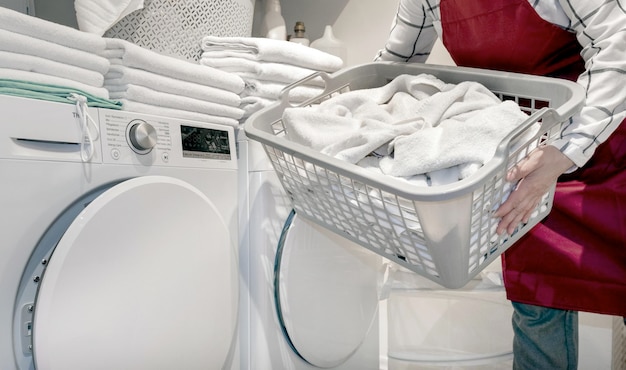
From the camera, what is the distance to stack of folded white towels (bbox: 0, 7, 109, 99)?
80 centimetres

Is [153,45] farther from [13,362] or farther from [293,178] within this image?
[13,362]

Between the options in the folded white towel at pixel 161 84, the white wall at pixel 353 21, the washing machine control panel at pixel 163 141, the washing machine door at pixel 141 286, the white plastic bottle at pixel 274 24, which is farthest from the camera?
the white wall at pixel 353 21

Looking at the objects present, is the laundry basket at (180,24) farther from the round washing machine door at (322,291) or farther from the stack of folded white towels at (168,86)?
the round washing machine door at (322,291)

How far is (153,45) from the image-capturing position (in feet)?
3.97

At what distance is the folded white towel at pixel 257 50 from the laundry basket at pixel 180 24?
0.04 metres

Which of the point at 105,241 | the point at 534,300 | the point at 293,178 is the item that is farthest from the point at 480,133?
the point at 105,241

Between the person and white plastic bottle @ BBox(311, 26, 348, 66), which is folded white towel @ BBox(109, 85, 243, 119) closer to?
the person

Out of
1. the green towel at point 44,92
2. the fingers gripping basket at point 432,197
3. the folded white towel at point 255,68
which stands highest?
the folded white towel at point 255,68

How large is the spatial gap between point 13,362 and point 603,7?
1085 mm

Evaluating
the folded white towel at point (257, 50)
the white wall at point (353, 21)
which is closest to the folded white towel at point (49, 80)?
the folded white towel at point (257, 50)

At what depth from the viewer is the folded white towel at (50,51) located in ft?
2.62

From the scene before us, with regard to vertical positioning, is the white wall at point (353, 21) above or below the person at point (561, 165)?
above

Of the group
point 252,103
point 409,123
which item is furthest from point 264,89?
point 409,123

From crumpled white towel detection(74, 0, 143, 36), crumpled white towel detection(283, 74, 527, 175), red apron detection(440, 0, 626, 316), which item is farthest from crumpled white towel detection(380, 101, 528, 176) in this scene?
crumpled white towel detection(74, 0, 143, 36)
